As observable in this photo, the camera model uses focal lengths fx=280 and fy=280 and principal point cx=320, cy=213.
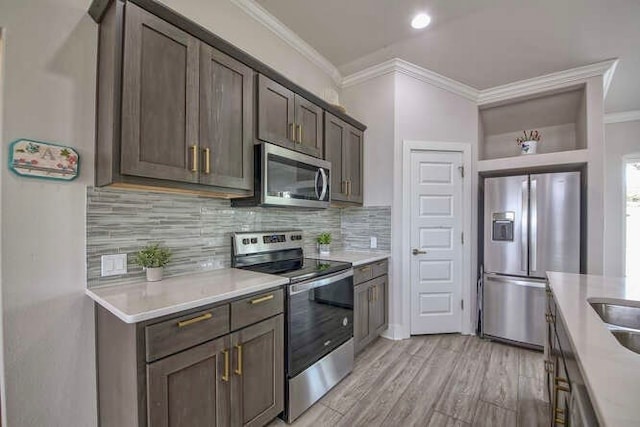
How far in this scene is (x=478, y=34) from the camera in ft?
8.24

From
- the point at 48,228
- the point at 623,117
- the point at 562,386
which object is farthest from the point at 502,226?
the point at 48,228

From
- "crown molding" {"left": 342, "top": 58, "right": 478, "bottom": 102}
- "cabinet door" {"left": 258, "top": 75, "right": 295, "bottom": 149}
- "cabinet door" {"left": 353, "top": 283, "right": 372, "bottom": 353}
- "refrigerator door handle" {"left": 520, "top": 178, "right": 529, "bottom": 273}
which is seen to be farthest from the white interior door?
"cabinet door" {"left": 258, "top": 75, "right": 295, "bottom": 149}

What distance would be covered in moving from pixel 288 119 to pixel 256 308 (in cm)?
142

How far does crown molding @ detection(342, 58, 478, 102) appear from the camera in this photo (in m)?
3.04

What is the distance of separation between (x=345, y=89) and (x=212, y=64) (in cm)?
213

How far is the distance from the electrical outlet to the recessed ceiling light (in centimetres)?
278

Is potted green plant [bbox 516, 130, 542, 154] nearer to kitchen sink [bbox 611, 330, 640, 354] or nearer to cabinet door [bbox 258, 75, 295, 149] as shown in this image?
kitchen sink [bbox 611, 330, 640, 354]

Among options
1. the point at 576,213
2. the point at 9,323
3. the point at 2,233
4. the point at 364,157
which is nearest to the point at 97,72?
the point at 2,233

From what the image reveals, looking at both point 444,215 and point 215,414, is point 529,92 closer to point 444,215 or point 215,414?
point 444,215

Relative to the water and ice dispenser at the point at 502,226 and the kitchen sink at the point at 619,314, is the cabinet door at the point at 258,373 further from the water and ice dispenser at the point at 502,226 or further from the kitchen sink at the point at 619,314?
the water and ice dispenser at the point at 502,226

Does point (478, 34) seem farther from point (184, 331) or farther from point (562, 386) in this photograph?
point (184, 331)

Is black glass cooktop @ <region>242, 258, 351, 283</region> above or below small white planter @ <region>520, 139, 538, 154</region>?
below

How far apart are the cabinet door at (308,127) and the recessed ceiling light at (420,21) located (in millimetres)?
1074

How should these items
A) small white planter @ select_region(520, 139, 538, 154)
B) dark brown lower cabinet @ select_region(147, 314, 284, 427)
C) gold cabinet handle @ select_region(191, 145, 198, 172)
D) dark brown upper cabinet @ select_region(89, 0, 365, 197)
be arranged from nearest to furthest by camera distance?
dark brown lower cabinet @ select_region(147, 314, 284, 427)
dark brown upper cabinet @ select_region(89, 0, 365, 197)
gold cabinet handle @ select_region(191, 145, 198, 172)
small white planter @ select_region(520, 139, 538, 154)
